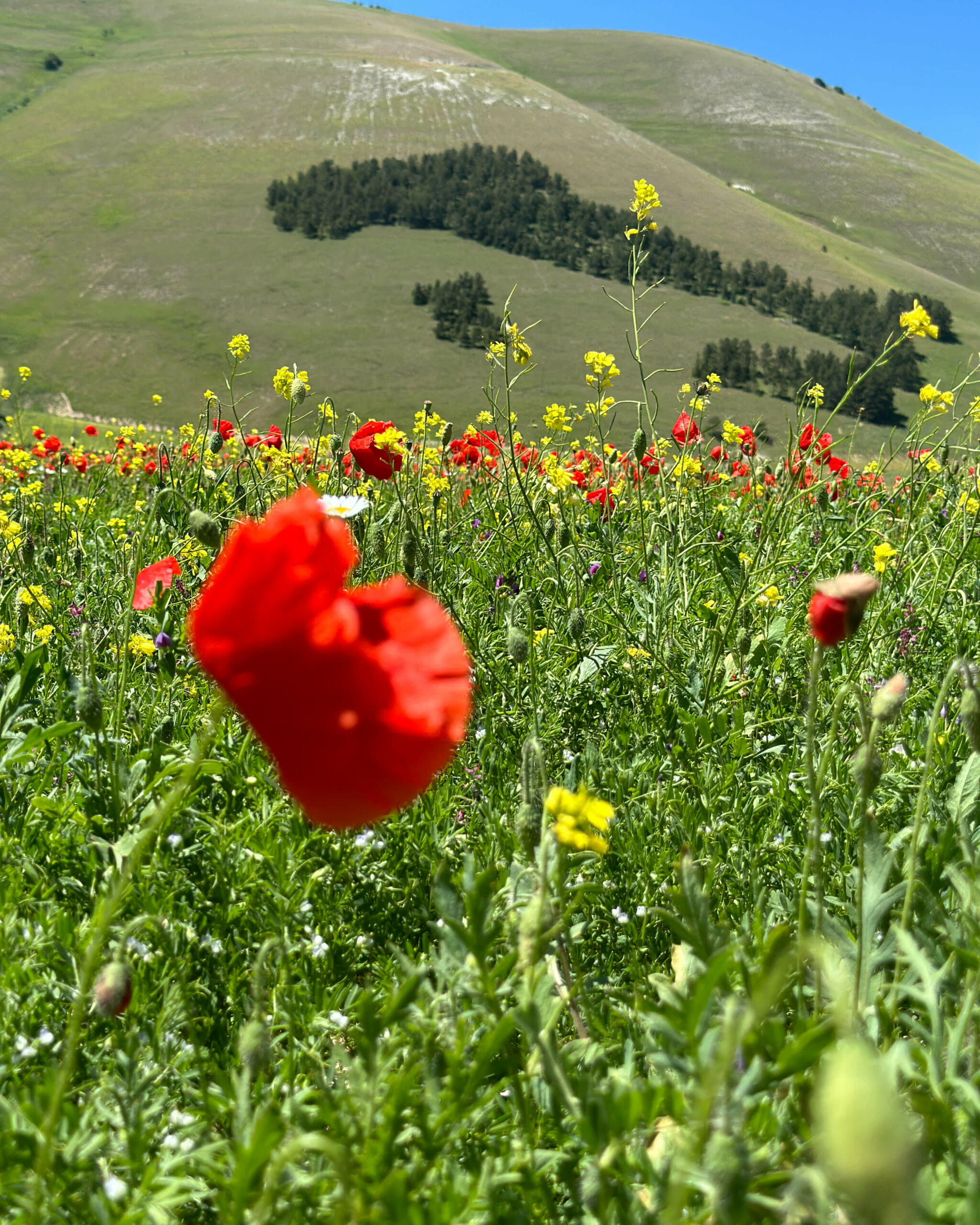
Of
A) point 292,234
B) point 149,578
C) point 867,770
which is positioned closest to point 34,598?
point 149,578

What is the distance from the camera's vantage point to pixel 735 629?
2.59 meters

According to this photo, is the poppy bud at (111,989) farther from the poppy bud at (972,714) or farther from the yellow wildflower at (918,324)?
the yellow wildflower at (918,324)

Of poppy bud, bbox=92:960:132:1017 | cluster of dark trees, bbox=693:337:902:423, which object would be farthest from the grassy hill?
poppy bud, bbox=92:960:132:1017

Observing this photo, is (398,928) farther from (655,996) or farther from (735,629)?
(735,629)

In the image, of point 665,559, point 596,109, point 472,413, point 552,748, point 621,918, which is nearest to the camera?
point 621,918

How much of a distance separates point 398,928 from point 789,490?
5.49 ft

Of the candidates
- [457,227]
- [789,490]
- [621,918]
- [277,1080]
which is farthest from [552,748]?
[457,227]

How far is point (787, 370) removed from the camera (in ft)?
107

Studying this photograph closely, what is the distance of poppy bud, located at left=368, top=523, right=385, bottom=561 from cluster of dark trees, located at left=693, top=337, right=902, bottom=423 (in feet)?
84.0

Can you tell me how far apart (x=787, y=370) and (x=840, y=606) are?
113ft

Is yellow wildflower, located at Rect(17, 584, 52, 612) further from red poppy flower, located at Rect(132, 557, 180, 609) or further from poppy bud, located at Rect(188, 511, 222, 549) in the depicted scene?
poppy bud, located at Rect(188, 511, 222, 549)

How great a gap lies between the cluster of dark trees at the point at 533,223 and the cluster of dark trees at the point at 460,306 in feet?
23.8

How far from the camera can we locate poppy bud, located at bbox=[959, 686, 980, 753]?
118 cm

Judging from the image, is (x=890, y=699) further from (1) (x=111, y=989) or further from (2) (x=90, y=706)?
(2) (x=90, y=706)
